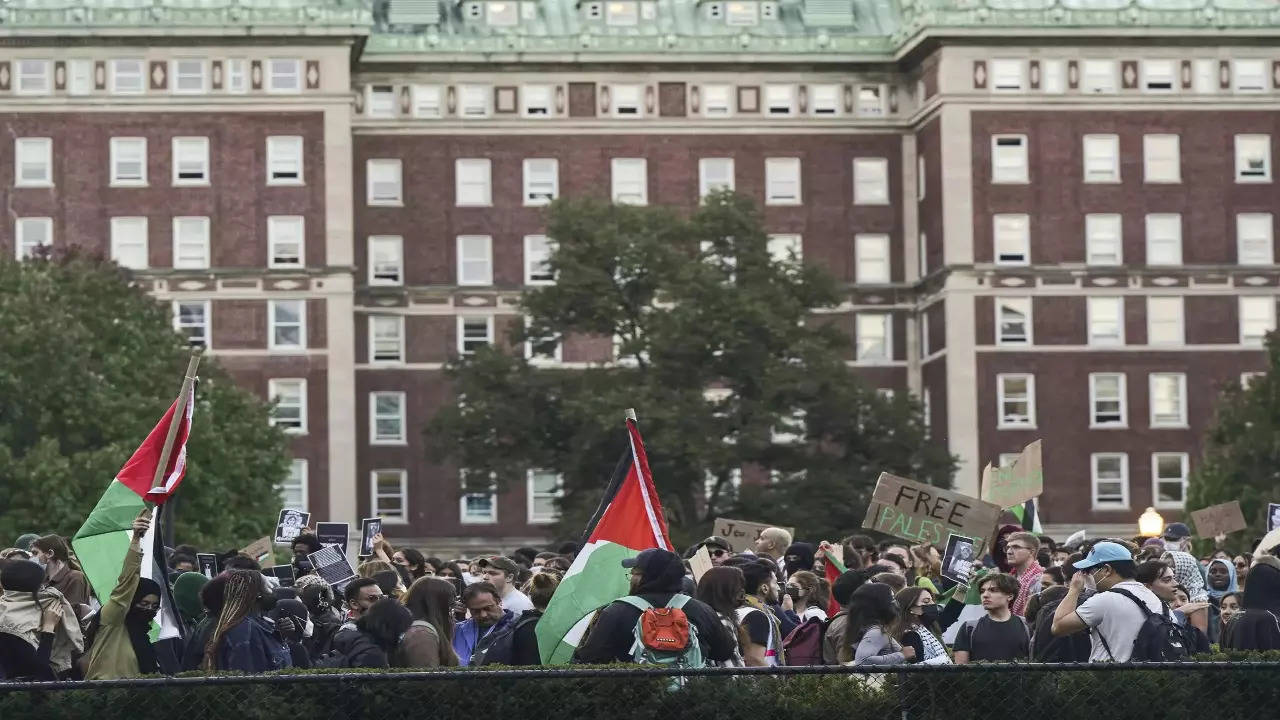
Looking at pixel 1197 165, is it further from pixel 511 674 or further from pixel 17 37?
pixel 511 674

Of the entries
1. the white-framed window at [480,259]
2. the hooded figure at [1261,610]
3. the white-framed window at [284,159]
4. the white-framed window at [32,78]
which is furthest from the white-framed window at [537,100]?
the hooded figure at [1261,610]

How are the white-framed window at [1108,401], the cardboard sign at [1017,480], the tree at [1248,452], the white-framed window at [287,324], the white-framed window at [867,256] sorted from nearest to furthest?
the cardboard sign at [1017,480] < the tree at [1248,452] < the white-framed window at [287,324] < the white-framed window at [1108,401] < the white-framed window at [867,256]

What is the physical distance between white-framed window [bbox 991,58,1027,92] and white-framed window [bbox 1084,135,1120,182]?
3.01 m

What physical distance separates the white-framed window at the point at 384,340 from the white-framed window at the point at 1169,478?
2616 centimetres

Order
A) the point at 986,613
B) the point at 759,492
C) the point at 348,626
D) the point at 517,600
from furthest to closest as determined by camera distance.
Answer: the point at 759,492, the point at 517,600, the point at 986,613, the point at 348,626

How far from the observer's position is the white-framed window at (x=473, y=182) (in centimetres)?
10388

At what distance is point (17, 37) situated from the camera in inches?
3898

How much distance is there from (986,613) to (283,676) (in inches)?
260

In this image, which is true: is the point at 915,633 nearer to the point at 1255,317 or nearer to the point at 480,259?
the point at 1255,317

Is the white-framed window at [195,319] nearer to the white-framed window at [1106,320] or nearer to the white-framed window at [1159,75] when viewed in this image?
the white-framed window at [1106,320]

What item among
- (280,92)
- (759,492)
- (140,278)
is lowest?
(759,492)

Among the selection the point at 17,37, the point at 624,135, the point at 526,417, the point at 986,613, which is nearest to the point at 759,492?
the point at 526,417

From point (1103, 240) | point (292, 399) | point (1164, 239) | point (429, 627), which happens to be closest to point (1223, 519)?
point (429, 627)

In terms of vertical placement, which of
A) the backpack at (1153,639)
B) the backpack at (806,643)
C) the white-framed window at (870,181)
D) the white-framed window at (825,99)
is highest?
the white-framed window at (825,99)
